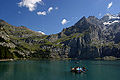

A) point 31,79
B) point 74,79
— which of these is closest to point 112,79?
point 74,79

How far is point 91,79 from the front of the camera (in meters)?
59.4

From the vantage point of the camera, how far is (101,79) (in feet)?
196

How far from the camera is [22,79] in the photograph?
56.3 m

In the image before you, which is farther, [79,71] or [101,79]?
[79,71]

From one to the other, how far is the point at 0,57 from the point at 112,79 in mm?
187915

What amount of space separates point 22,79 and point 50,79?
43.4ft

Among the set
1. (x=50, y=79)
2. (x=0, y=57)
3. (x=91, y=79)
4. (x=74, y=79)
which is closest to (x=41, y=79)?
(x=50, y=79)

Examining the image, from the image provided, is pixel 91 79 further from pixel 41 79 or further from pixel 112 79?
pixel 41 79

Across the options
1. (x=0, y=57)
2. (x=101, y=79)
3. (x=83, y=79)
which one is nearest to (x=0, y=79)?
(x=83, y=79)

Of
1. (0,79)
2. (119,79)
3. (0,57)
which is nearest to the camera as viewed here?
(0,79)

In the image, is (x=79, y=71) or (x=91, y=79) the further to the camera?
(x=79, y=71)

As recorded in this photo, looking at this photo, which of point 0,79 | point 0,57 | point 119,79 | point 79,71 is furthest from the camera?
point 0,57

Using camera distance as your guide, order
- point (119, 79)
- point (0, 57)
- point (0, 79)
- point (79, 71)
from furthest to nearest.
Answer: point (0, 57), point (79, 71), point (119, 79), point (0, 79)

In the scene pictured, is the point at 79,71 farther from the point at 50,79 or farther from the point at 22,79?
the point at 22,79
